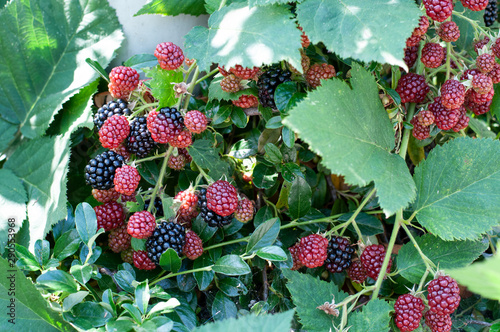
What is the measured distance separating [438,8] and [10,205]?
1.19m

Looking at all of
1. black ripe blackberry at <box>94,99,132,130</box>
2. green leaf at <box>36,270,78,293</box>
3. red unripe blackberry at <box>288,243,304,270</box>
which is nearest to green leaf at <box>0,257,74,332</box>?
green leaf at <box>36,270,78,293</box>

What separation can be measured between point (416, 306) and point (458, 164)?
354mm

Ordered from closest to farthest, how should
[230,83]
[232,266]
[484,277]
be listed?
[484,277] < [232,266] < [230,83]

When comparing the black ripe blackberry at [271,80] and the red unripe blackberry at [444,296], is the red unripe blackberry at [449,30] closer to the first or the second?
the black ripe blackberry at [271,80]

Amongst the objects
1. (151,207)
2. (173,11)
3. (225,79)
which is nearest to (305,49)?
(225,79)

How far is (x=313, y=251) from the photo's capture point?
987 millimetres

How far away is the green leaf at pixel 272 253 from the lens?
0.93m

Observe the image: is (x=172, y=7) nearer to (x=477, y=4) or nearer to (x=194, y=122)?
(x=194, y=122)

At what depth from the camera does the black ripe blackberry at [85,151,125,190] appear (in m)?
1.00

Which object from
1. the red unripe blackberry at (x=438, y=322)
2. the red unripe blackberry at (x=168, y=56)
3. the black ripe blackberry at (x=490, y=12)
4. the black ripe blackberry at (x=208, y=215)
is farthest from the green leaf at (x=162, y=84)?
the black ripe blackberry at (x=490, y=12)

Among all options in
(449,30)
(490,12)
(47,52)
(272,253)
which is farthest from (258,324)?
(490,12)

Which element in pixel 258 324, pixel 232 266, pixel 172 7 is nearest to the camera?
pixel 258 324

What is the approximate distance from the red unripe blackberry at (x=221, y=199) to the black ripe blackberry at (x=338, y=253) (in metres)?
0.28

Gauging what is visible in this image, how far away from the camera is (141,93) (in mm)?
1111
